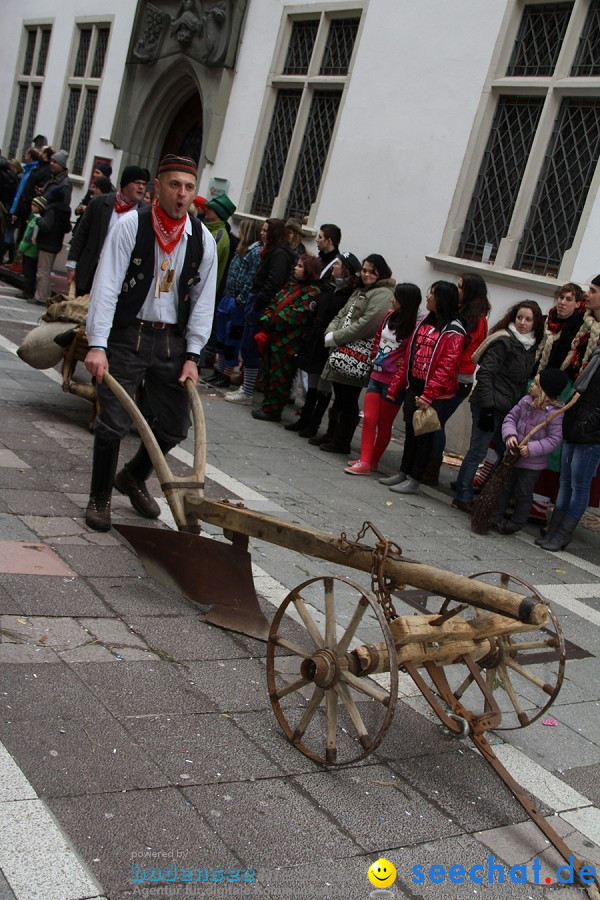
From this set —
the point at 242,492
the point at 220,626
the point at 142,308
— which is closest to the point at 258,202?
the point at 242,492

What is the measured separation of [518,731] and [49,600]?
83.2 inches

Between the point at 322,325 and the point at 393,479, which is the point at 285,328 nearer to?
the point at 322,325

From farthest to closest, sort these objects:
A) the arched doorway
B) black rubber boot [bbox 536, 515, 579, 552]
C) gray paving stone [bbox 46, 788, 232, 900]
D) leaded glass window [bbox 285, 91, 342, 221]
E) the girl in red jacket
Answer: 1. the arched doorway
2. leaded glass window [bbox 285, 91, 342, 221]
3. the girl in red jacket
4. black rubber boot [bbox 536, 515, 579, 552]
5. gray paving stone [bbox 46, 788, 232, 900]

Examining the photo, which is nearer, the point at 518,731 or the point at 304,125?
the point at 518,731

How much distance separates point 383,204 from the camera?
11.9 m

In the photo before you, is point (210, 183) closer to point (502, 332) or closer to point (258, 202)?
point (258, 202)

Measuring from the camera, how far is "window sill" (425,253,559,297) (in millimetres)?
9906

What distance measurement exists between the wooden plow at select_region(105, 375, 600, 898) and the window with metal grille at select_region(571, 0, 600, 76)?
6.68 m

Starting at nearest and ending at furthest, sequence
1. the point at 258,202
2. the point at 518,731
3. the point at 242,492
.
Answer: the point at 518,731, the point at 242,492, the point at 258,202

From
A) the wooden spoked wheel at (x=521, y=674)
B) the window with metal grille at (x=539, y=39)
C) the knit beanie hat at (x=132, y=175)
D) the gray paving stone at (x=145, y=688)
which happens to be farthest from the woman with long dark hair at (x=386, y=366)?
the gray paving stone at (x=145, y=688)

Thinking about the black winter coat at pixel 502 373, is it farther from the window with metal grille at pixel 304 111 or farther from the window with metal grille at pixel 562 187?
the window with metal grille at pixel 304 111

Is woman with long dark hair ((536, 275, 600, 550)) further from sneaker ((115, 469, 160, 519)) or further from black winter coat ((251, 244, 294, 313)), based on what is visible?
black winter coat ((251, 244, 294, 313))

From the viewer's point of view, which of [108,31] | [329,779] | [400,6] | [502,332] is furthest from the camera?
[108,31]

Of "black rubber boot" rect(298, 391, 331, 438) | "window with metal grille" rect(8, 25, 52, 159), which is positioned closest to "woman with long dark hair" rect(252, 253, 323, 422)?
"black rubber boot" rect(298, 391, 331, 438)
